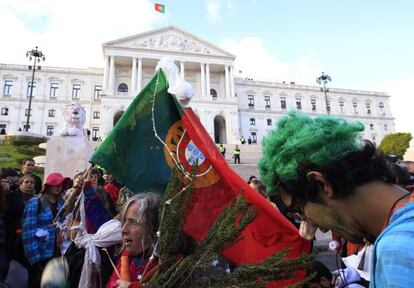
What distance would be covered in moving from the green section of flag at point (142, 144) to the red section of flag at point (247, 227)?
60cm

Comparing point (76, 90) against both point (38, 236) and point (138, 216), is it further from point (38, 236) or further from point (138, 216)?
point (138, 216)

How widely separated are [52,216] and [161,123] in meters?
1.90

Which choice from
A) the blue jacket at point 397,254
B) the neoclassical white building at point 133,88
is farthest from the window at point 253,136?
the blue jacket at point 397,254

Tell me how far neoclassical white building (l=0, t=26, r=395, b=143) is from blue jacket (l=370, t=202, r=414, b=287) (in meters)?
41.2

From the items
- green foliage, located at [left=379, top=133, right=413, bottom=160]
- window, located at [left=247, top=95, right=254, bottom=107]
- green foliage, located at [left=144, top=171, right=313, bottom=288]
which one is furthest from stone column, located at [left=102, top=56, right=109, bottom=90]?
green foliage, located at [left=144, top=171, right=313, bottom=288]

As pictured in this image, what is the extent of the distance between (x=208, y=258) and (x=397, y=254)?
2.11 feet

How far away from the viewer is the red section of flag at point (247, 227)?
210 centimetres

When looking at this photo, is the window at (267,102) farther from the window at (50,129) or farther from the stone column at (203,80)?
the window at (50,129)

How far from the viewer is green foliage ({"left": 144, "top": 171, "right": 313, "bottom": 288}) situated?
45.2 inches

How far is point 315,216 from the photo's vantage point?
128 centimetres

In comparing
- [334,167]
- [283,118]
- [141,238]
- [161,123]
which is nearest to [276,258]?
[334,167]

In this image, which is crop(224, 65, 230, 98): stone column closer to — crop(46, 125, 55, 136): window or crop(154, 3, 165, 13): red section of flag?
crop(154, 3, 165, 13): red section of flag

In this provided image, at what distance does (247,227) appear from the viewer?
2.18 meters

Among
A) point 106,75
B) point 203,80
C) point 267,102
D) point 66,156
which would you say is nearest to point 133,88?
point 106,75
